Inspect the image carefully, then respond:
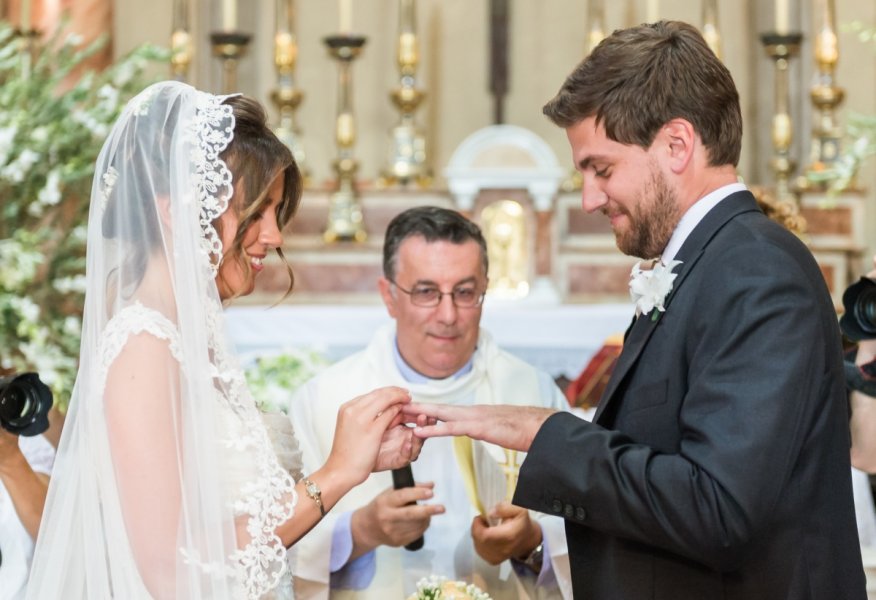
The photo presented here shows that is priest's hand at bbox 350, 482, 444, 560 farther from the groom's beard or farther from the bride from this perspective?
the groom's beard

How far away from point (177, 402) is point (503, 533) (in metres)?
1.29

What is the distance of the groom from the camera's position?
260cm

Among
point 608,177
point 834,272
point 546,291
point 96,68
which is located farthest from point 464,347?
point 96,68

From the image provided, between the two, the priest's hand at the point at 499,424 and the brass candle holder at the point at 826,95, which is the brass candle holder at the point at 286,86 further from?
the priest's hand at the point at 499,424

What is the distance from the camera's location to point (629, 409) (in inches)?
114

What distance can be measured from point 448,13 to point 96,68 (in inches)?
114

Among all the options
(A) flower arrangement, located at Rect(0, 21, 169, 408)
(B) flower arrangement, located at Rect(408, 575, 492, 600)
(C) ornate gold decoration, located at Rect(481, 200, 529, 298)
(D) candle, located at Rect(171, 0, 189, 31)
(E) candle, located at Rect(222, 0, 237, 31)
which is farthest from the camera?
(E) candle, located at Rect(222, 0, 237, 31)

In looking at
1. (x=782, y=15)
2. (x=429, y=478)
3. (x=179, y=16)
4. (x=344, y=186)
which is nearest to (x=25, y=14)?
(x=179, y=16)

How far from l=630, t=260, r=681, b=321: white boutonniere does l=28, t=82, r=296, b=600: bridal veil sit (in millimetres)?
922

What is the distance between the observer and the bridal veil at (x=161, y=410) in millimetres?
2846

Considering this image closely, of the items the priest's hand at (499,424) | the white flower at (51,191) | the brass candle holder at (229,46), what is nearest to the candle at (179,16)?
the brass candle holder at (229,46)

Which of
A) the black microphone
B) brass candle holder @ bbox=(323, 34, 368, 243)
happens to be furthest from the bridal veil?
brass candle holder @ bbox=(323, 34, 368, 243)

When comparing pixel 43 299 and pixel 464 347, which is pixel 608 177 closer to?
pixel 464 347

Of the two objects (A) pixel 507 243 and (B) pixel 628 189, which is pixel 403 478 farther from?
(A) pixel 507 243
